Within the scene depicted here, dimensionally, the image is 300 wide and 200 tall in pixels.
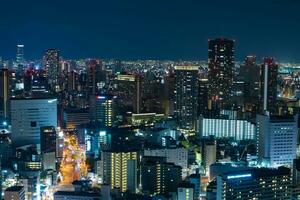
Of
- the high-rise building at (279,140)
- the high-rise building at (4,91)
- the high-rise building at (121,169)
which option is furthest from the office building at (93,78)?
the high-rise building at (121,169)

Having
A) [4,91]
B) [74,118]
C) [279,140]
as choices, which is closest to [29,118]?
[74,118]

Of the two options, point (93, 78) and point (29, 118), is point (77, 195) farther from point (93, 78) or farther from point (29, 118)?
point (93, 78)

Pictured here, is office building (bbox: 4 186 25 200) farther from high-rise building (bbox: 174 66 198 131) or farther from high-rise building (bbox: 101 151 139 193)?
high-rise building (bbox: 174 66 198 131)

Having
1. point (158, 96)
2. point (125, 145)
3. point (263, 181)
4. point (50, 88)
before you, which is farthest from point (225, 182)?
point (50, 88)

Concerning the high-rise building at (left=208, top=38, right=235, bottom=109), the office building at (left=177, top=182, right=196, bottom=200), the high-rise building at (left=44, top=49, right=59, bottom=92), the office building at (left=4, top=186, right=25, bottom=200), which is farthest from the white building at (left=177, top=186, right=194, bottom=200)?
the high-rise building at (left=44, top=49, right=59, bottom=92)

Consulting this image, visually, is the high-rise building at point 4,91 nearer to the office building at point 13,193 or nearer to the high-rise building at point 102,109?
the high-rise building at point 102,109

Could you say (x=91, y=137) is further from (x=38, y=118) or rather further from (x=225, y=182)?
(x=225, y=182)
